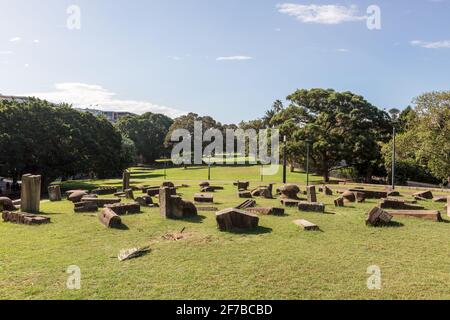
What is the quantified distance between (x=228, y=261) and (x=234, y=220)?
349 centimetres

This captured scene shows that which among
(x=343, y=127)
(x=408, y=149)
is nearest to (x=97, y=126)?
(x=343, y=127)

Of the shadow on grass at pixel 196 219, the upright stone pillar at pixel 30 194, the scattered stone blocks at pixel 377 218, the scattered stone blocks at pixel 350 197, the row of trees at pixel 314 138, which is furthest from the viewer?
the row of trees at pixel 314 138

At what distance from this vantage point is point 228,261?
8.77 meters

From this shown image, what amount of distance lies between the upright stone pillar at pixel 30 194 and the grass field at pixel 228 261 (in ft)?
9.40

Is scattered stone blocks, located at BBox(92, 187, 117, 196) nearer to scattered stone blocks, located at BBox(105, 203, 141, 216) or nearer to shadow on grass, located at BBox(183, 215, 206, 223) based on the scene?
scattered stone blocks, located at BBox(105, 203, 141, 216)

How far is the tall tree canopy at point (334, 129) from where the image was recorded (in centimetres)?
3706

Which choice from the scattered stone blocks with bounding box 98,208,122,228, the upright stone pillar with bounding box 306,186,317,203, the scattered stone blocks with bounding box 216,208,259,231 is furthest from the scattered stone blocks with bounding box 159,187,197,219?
the upright stone pillar with bounding box 306,186,317,203

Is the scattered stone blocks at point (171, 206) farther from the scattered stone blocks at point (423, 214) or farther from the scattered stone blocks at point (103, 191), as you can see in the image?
the scattered stone blocks at point (103, 191)

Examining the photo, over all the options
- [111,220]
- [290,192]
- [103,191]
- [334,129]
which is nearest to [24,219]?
[111,220]

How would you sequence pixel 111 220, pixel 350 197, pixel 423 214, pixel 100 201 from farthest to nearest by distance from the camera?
pixel 350 197, pixel 100 201, pixel 423 214, pixel 111 220

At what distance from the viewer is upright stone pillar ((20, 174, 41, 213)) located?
1592cm

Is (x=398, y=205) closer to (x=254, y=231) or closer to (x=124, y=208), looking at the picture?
(x=254, y=231)

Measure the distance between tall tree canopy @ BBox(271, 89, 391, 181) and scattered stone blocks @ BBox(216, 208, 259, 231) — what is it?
25982 millimetres

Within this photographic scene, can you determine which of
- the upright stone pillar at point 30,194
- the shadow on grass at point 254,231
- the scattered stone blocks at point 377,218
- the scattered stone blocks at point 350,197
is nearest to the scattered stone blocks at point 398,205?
the scattered stone blocks at point 350,197
